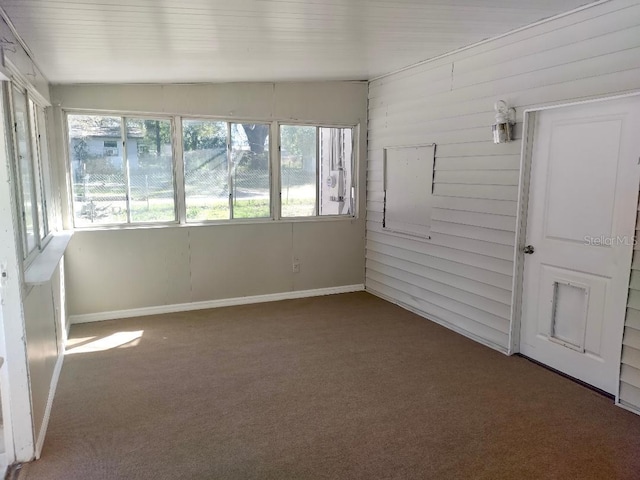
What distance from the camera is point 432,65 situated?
179 inches

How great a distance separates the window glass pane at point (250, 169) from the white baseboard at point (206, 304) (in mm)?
1022

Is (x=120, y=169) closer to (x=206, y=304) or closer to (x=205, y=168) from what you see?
(x=205, y=168)

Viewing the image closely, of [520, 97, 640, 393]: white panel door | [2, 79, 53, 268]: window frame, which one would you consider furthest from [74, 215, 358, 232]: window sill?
[520, 97, 640, 393]: white panel door

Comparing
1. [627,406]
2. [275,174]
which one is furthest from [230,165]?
[627,406]

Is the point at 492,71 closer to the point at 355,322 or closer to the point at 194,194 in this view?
the point at 355,322

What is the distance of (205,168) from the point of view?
5090mm

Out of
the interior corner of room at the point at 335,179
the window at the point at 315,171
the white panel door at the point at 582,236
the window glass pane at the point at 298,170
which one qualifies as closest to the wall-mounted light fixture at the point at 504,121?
the interior corner of room at the point at 335,179

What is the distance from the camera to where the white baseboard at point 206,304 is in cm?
477

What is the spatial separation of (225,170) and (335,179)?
4.82 feet

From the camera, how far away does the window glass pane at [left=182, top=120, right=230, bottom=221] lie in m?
5.01

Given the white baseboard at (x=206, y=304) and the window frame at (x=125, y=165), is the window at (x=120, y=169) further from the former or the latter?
the white baseboard at (x=206, y=304)

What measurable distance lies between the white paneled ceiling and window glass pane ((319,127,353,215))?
53.4 inches

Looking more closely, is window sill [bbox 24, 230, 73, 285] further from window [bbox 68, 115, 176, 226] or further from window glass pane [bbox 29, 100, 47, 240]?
window [bbox 68, 115, 176, 226]

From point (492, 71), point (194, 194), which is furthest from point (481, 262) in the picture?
point (194, 194)
